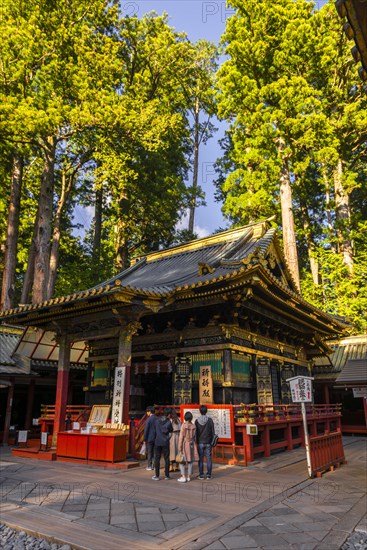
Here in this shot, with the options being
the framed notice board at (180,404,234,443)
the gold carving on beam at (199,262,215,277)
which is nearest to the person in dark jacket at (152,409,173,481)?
the framed notice board at (180,404,234,443)

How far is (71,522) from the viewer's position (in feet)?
17.1

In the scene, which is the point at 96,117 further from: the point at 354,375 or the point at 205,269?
the point at 354,375

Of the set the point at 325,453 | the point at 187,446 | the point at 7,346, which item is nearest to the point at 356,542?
the point at 187,446

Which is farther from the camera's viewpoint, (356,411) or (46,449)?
(356,411)

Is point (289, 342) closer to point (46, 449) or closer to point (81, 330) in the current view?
point (81, 330)

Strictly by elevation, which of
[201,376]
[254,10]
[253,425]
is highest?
[254,10]

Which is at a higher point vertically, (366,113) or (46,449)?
(366,113)

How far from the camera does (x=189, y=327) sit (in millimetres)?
13211

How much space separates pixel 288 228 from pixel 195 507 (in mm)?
17279

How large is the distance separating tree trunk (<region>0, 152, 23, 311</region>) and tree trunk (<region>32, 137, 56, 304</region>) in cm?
169

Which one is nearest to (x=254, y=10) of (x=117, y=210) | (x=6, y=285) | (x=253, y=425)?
(x=117, y=210)

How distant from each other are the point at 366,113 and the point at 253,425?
735 inches

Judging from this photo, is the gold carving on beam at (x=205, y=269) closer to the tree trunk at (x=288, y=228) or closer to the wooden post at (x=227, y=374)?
the wooden post at (x=227, y=374)

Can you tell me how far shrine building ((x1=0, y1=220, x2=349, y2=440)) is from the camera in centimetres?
1114
